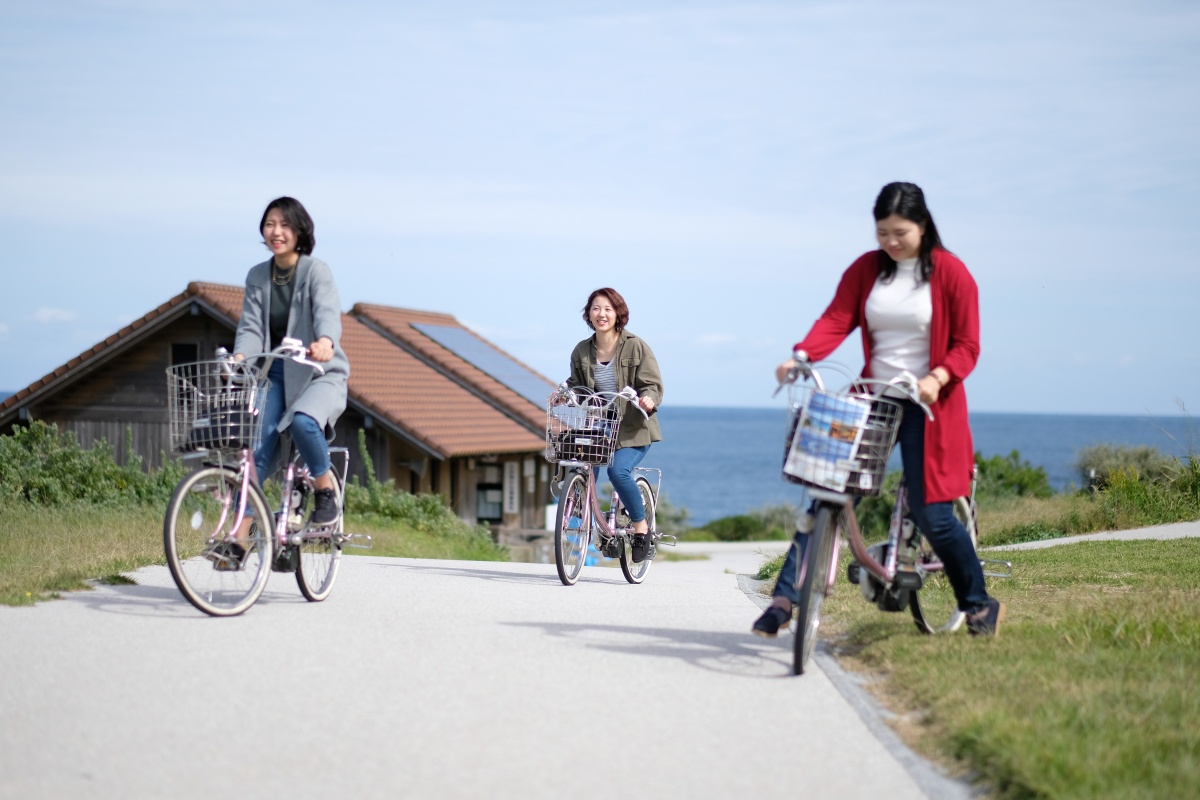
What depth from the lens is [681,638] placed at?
6816mm

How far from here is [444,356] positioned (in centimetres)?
3328

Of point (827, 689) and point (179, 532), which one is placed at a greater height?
point (179, 532)

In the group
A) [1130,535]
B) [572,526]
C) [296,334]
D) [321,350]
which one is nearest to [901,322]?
[321,350]

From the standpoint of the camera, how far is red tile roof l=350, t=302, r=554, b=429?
104 ft

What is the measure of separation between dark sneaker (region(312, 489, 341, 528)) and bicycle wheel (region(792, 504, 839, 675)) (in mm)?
2790

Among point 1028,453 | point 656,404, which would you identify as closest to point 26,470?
point 656,404

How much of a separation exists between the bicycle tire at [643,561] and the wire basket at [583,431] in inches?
28.6

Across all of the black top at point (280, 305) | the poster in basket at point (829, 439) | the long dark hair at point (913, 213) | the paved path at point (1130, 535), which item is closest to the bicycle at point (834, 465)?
the poster in basket at point (829, 439)

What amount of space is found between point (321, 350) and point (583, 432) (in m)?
3.06

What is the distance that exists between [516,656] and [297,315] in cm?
240

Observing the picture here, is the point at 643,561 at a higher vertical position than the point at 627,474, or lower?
lower

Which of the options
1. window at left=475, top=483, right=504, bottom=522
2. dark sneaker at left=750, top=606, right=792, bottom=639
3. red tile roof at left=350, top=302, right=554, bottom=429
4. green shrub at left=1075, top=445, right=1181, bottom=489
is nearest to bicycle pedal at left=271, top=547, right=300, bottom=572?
dark sneaker at left=750, top=606, right=792, bottom=639

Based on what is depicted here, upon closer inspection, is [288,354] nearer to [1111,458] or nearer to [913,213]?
[913,213]

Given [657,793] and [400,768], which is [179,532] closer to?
[400,768]
